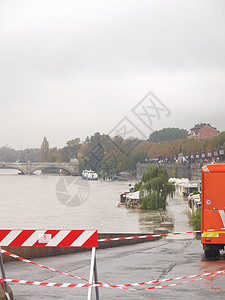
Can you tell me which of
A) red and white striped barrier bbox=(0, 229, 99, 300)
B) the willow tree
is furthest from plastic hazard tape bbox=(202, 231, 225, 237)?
the willow tree

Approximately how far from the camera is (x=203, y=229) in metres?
14.6

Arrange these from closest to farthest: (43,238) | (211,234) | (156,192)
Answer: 1. (43,238)
2. (211,234)
3. (156,192)

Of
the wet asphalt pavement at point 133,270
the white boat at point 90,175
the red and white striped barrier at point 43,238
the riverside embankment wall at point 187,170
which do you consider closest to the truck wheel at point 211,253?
the wet asphalt pavement at point 133,270

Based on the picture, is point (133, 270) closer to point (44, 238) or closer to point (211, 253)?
point (211, 253)

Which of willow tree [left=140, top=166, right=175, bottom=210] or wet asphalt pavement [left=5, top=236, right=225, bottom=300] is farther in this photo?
willow tree [left=140, top=166, right=175, bottom=210]

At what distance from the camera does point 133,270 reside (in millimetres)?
12938

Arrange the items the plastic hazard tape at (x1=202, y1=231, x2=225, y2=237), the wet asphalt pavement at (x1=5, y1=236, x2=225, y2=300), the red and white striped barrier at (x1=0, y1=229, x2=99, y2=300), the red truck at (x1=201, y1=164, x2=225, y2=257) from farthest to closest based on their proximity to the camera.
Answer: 1. the red truck at (x1=201, y1=164, x2=225, y2=257)
2. the plastic hazard tape at (x1=202, y1=231, x2=225, y2=237)
3. the wet asphalt pavement at (x1=5, y1=236, x2=225, y2=300)
4. the red and white striped barrier at (x1=0, y1=229, x2=99, y2=300)

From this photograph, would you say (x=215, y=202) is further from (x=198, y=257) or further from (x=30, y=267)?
(x=30, y=267)

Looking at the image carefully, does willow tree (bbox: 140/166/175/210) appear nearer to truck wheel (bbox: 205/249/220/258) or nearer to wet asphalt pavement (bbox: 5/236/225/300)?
wet asphalt pavement (bbox: 5/236/225/300)

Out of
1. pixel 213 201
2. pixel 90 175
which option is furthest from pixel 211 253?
pixel 90 175

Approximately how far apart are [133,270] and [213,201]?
118 inches

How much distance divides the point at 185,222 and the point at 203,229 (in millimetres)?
31486

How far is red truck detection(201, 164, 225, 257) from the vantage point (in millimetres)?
14469

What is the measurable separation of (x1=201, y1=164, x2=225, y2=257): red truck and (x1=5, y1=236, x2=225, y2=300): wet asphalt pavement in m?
0.82
